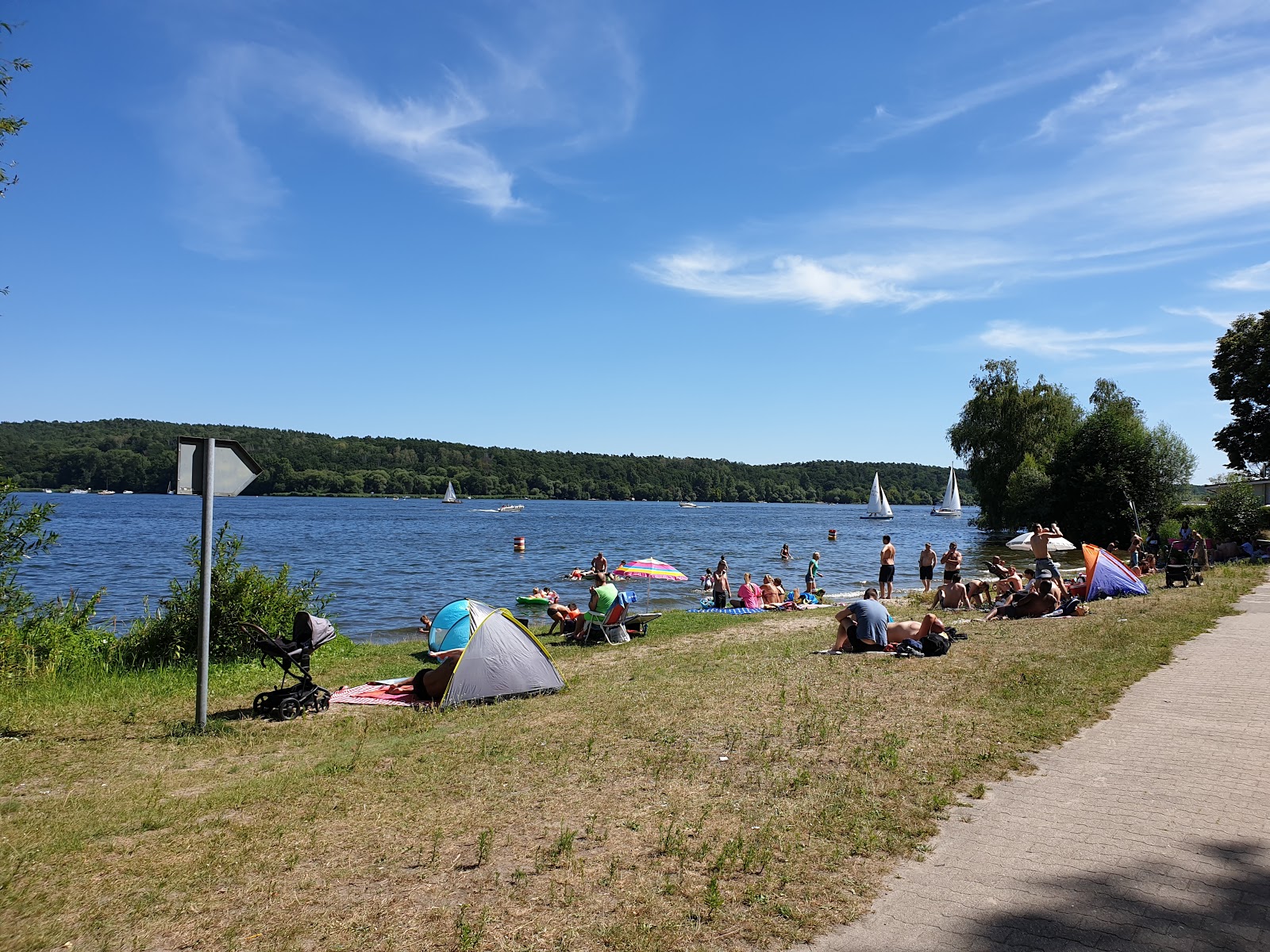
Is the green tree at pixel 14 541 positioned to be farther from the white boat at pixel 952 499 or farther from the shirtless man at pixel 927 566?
the white boat at pixel 952 499

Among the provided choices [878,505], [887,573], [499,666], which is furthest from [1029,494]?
[878,505]

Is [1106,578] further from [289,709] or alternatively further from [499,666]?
[289,709]

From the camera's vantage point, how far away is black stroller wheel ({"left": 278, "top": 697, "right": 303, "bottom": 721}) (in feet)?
29.2

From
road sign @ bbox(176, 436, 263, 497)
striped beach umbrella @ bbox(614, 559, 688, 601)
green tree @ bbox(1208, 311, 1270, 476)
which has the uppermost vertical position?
green tree @ bbox(1208, 311, 1270, 476)

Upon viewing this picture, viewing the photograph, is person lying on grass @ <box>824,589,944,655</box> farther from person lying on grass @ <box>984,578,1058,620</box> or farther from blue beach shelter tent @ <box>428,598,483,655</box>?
blue beach shelter tent @ <box>428,598,483,655</box>

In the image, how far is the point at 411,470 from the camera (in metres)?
162

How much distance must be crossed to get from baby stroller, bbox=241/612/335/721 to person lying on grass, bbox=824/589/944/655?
7090 millimetres

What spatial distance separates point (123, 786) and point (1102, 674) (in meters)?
10.1

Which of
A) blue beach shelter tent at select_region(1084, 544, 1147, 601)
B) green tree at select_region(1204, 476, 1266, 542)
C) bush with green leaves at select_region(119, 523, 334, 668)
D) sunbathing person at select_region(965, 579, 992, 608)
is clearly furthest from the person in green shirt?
green tree at select_region(1204, 476, 1266, 542)

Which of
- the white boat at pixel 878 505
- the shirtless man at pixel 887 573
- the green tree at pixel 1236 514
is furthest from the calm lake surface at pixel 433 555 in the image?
the white boat at pixel 878 505

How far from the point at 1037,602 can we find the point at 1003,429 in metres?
42.2

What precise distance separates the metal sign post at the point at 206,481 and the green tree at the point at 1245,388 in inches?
1772

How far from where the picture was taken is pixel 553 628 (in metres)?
17.3

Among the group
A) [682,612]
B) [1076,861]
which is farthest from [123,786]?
[682,612]
